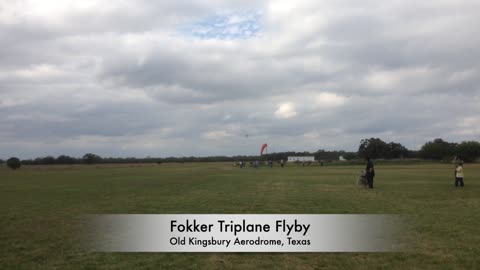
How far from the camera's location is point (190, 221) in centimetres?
795

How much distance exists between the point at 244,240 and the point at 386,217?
19.8 feet

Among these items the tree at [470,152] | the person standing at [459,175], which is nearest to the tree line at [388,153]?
the tree at [470,152]

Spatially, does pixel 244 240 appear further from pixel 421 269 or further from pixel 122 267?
pixel 421 269

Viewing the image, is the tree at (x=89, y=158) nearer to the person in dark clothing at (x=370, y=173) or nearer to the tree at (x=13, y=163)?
the tree at (x=13, y=163)

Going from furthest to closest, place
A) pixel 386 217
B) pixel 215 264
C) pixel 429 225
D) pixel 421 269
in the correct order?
pixel 386 217
pixel 429 225
pixel 215 264
pixel 421 269

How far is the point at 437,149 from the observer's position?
121 m

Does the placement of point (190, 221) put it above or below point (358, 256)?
above

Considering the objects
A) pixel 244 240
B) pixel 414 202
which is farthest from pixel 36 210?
pixel 414 202

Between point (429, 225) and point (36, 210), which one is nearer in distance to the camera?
point (429, 225)

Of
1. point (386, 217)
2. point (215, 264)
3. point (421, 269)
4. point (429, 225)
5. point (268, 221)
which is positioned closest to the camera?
point (421, 269)

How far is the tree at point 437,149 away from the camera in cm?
11575

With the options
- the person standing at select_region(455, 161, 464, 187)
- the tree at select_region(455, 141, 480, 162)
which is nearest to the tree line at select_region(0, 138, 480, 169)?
the tree at select_region(455, 141, 480, 162)
